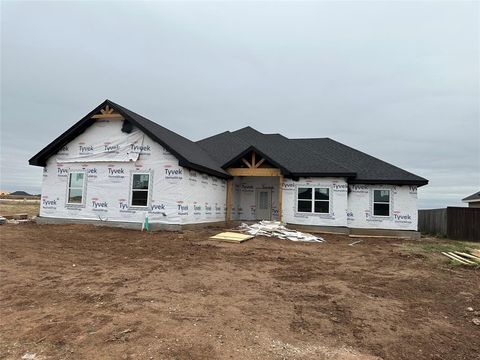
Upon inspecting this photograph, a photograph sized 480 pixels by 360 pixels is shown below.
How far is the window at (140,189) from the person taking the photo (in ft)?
51.0

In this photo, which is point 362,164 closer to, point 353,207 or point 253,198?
point 353,207

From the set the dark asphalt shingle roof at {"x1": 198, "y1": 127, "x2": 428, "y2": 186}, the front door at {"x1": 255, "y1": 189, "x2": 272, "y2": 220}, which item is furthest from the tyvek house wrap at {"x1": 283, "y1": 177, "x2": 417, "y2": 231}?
the front door at {"x1": 255, "y1": 189, "x2": 272, "y2": 220}

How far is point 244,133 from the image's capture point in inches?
987

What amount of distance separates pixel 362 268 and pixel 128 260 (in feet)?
19.4

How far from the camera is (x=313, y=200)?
18078 millimetres

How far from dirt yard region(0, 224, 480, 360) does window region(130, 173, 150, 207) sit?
5.33 meters

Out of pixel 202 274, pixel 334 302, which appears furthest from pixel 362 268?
pixel 202 274

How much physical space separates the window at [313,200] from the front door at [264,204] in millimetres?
2991

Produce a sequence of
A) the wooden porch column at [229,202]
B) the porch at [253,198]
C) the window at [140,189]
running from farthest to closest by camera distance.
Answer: the porch at [253,198]
the wooden porch column at [229,202]
the window at [140,189]

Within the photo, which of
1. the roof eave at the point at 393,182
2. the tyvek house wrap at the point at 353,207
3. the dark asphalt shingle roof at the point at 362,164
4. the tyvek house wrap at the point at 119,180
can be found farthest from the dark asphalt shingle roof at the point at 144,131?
the dark asphalt shingle roof at the point at 362,164

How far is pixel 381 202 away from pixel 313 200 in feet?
11.8

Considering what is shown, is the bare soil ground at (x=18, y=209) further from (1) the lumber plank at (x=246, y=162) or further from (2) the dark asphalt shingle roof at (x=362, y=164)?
(2) the dark asphalt shingle roof at (x=362, y=164)

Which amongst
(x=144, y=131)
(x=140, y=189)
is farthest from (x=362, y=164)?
(x=140, y=189)

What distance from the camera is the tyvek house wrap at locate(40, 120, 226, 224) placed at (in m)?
15.1
